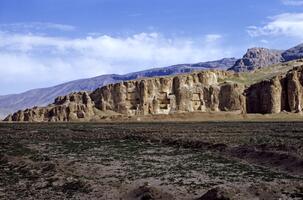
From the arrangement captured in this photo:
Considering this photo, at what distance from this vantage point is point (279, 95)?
142 meters

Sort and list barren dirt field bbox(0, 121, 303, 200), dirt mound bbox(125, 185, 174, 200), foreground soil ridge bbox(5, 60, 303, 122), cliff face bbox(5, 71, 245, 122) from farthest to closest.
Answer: cliff face bbox(5, 71, 245, 122) → foreground soil ridge bbox(5, 60, 303, 122) → barren dirt field bbox(0, 121, 303, 200) → dirt mound bbox(125, 185, 174, 200)

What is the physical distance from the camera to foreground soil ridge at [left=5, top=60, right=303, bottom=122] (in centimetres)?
14288

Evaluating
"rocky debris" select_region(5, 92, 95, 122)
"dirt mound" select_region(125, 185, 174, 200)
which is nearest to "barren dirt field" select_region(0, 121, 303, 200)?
"dirt mound" select_region(125, 185, 174, 200)

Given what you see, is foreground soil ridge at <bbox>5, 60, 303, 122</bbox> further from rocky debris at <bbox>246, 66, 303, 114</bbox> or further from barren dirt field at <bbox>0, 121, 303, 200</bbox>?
barren dirt field at <bbox>0, 121, 303, 200</bbox>

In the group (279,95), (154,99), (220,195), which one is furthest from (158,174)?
(154,99)

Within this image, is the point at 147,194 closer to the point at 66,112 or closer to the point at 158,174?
the point at 158,174

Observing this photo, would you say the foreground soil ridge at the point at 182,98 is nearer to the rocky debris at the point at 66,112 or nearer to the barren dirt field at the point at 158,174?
the rocky debris at the point at 66,112

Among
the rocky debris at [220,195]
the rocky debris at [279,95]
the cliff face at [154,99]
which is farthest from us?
the cliff face at [154,99]

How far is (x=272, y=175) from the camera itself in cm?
2538

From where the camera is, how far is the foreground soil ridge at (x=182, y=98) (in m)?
143

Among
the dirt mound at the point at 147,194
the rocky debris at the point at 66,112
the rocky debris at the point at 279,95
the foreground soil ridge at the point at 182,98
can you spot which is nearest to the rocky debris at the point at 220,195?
the dirt mound at the point at 147,194

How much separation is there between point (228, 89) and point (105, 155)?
379ft

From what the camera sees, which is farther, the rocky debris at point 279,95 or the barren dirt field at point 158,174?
the rocky debris at point 279,95

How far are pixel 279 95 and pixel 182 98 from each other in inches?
1132
